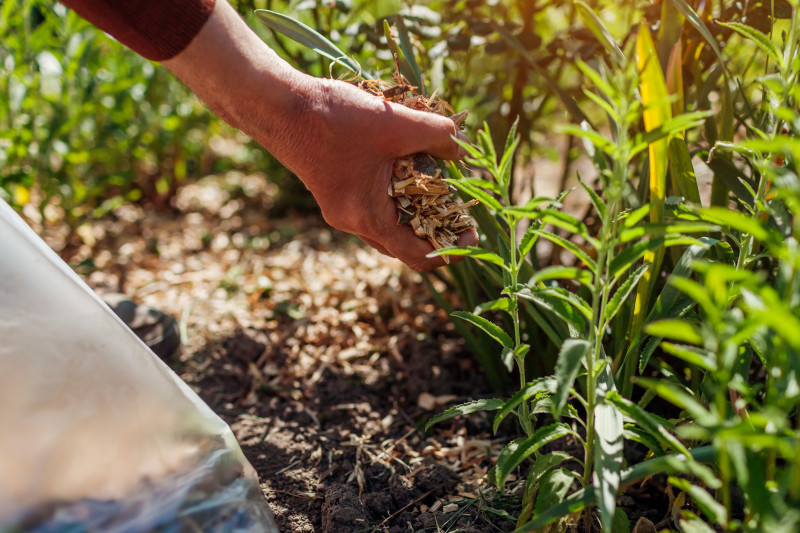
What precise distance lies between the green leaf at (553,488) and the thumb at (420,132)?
0.63m

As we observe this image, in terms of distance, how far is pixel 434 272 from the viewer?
172cm

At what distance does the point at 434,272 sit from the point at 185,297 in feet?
3.31

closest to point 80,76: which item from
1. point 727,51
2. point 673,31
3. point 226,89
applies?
point 226,89

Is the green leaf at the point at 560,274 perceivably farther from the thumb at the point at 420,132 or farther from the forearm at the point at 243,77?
the forearm at the point at 243,77

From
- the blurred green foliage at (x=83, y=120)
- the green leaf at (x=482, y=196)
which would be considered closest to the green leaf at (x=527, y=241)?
the green leaf at (x=482, y=196)

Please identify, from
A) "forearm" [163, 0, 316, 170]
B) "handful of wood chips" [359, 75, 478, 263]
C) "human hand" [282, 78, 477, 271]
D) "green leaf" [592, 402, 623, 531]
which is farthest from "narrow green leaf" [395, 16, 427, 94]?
"green leaf" [592, 402, 623, 531]

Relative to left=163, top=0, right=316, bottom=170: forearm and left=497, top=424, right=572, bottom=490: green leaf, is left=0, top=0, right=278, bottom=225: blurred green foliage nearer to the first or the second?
left=163, top=0, right=316, bottom=170: forearm

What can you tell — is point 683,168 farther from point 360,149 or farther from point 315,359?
point 315,359

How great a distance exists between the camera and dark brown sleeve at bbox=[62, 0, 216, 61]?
108cm

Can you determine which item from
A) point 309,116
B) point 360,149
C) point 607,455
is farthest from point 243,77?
point 607,455

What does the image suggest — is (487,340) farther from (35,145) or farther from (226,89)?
(35,145)

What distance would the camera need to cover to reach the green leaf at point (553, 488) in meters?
0.91

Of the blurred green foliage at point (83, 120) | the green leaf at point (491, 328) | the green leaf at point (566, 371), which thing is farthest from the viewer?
the blurred green foliage at point (83, 120)

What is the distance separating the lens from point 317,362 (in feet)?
5.88
